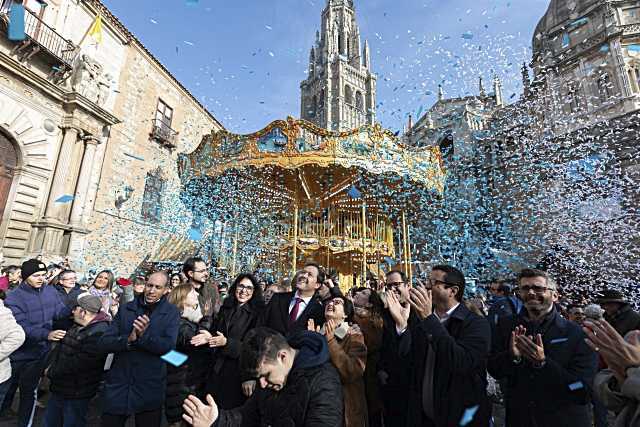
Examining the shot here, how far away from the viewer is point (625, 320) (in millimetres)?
3029

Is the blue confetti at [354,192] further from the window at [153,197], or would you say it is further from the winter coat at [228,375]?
the window at [153,197]

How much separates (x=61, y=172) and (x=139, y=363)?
11.3 metres

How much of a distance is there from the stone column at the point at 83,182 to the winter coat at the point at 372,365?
11.7m

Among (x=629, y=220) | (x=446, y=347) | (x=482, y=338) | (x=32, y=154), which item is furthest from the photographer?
(x=629, y=220)

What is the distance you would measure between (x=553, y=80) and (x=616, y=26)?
9.32ft

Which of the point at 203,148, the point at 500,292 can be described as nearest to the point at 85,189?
the point at 203,148

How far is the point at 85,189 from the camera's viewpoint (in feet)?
37.2

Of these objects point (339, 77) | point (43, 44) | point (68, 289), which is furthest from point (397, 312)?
point (339, 77)

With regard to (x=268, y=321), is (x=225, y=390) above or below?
below

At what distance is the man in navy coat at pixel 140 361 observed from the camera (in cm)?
240

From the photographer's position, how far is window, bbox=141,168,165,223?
46.2 feet

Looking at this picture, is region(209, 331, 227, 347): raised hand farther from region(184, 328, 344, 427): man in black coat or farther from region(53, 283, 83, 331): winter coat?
region(53, 283, 83, 331): winter coat

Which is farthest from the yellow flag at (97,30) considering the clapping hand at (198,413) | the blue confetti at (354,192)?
the clapping hand at (198,413)

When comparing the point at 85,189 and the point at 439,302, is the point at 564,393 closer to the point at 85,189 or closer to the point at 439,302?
the point at 439,302
